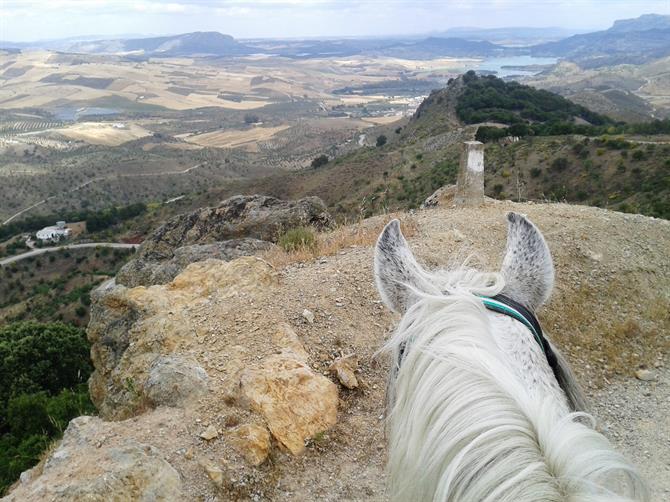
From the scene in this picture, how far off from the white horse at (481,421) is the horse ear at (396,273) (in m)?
0.14

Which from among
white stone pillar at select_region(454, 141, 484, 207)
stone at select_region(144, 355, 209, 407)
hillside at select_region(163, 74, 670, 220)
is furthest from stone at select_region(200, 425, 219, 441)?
hillside at select_region(163, 74, 670, 220)

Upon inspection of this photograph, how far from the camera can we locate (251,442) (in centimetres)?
404

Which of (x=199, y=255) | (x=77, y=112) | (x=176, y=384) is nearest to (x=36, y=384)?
(x=199, y=255)

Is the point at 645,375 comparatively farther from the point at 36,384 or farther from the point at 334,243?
the point at 36,384

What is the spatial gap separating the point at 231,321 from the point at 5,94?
22035cm

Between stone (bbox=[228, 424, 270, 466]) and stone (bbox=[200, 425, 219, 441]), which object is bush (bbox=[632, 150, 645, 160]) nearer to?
stone (bbox=[228, 424, 270, 466])

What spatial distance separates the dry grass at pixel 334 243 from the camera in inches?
284

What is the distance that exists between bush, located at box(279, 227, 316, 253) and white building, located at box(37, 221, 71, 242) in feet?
165

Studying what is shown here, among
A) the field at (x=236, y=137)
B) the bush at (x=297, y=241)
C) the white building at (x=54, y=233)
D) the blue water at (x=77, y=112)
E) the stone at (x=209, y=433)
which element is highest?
the bush at (x=297, y=241)

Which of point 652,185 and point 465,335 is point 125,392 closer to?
point 465,335

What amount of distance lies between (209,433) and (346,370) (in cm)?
147

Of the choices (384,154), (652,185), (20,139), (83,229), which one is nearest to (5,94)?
(20,139)

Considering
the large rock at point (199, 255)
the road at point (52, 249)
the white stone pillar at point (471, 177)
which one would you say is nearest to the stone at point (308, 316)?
the large rock at point (199, 255)

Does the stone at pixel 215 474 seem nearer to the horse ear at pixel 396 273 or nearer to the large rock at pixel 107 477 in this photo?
the large rock at pixel 107 477
